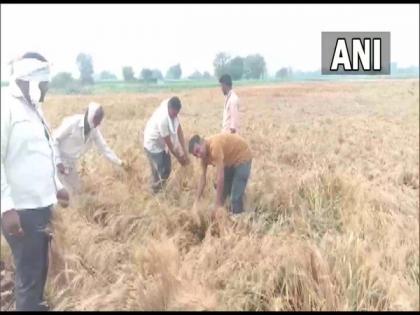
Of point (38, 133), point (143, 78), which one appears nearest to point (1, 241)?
point (38, 133)

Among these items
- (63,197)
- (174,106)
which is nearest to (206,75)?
(174,106)

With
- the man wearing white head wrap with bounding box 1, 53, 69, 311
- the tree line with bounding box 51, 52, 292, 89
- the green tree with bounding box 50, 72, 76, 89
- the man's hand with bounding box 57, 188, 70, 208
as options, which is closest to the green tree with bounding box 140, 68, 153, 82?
the tree line with bounding box 51, 52, 292, 89

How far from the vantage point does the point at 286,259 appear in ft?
12.9

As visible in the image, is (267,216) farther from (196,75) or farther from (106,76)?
(106,76)

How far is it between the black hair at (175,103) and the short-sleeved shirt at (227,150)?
331 mm

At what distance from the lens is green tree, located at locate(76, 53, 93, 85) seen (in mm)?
4129

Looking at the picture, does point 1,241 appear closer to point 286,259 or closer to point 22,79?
point 22,79

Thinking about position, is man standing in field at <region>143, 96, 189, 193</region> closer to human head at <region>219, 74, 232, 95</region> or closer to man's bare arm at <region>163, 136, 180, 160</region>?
man's bare arm at <region>163, 136, 180, 160</region>

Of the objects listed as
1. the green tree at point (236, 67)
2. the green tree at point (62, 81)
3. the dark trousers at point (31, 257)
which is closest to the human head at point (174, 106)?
the green tree at point (236, 67)

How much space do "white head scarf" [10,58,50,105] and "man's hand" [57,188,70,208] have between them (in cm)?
66

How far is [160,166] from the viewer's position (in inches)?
171

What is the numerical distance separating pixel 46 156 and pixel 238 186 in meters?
1.42

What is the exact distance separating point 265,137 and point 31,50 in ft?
5.81

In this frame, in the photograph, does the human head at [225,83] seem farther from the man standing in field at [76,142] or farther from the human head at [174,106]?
the man standing in field at [76,142]
